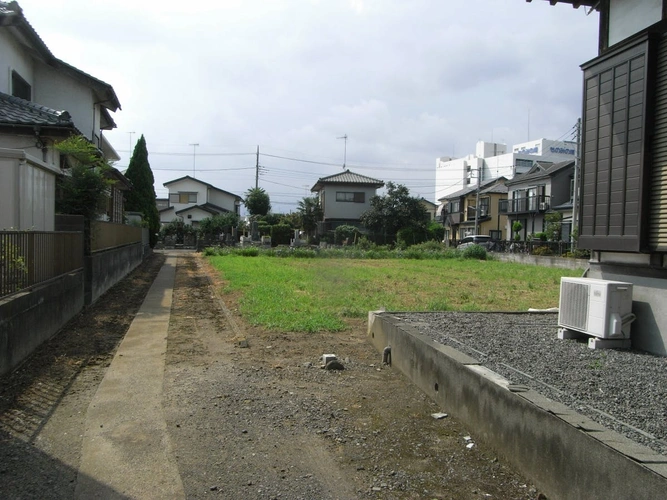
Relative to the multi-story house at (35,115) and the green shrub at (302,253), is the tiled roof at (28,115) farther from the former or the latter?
the green shrub at (302,253)

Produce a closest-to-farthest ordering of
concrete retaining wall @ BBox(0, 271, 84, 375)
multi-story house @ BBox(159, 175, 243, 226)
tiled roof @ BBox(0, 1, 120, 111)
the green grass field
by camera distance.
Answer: concrete retaining wall @ BBox(0, 271, 84, 375), the green grass field, tiled roof @ BBox(0, 1, 120, 111), multi-story house @ BBox(159, 175, 243, 226)

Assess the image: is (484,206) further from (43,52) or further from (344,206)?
(43,52)

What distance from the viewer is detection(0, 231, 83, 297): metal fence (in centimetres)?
614

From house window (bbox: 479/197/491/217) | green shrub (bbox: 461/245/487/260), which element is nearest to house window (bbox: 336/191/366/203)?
house window (bbox: 479/197/491/217)

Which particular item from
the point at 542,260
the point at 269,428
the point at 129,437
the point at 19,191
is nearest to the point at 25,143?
the point at 19,191

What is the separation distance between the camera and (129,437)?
4332mm

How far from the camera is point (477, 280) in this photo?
1881 cm

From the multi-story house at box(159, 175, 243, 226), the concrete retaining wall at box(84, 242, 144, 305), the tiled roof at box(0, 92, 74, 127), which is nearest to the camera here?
the tiled roof at box(0, 92, 74, 127)

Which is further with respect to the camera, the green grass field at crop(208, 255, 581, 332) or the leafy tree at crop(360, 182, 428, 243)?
the leafy tree at crop(360, 182, 428, 243)

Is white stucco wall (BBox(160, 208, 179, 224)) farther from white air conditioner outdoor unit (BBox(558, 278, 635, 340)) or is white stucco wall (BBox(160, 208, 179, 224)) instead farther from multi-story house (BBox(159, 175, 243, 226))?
white air conditioner outdoor unit (BBox(558, 278, 635, 340))

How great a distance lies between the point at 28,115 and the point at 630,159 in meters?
11.3

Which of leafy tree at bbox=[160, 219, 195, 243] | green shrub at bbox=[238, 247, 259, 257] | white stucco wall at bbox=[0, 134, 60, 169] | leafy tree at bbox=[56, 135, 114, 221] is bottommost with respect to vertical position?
green shrub at bbox=[238, 247, 259, 257]

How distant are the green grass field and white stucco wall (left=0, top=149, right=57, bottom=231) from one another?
4116 millimetres

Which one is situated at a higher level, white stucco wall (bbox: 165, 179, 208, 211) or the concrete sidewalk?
white stucco wall (bbox: 165, 179, 208, 211)
